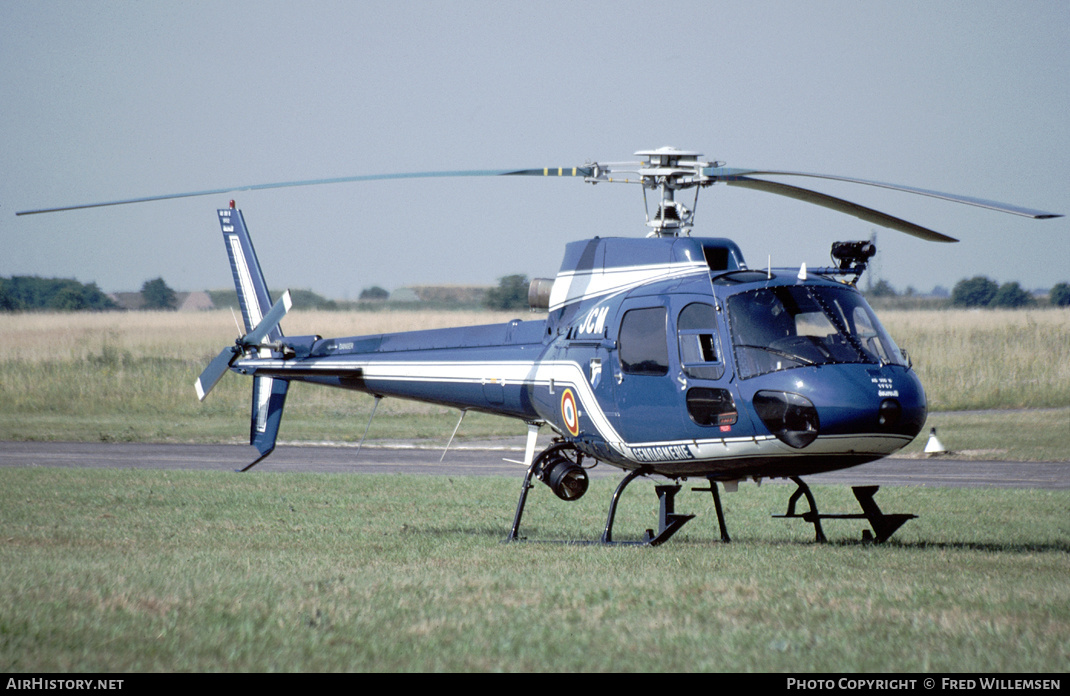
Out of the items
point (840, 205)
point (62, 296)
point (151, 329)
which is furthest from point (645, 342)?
Answer: point (62, 296)

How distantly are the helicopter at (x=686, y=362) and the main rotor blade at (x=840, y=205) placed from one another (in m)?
0.02

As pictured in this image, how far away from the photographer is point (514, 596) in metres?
7.72

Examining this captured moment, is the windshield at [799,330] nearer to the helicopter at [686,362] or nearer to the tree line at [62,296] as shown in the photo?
the helicopter at [686,362]

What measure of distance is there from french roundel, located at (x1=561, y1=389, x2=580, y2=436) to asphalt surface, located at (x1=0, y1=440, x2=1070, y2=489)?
8725 millimetres

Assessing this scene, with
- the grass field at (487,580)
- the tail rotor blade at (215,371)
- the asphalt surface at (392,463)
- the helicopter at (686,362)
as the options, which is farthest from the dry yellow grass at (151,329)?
the helicopter at (686,362)

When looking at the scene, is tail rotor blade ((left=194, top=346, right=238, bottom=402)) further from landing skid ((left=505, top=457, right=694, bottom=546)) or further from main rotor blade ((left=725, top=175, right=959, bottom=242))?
main rotor blade ((left=725, top=175, right=959, bottom=242))

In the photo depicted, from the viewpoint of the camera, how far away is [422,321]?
130 feet

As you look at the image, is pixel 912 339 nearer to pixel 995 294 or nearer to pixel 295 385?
pixel 995 294

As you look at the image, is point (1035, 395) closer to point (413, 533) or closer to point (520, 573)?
point (413, 533)

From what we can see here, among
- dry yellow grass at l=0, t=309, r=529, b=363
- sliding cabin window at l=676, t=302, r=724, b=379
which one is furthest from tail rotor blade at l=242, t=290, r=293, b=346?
dry yellow grass at l=0, t=309, r=529, b=363

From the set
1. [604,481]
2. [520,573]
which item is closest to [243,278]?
[604,481]

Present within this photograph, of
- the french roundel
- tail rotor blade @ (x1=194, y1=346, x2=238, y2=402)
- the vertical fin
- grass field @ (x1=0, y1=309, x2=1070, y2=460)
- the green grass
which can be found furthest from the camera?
grass field @ (x1=0, y1=309, x2=1070, y2=460)

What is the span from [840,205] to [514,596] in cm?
583

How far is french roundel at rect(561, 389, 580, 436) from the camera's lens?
11.9 m
